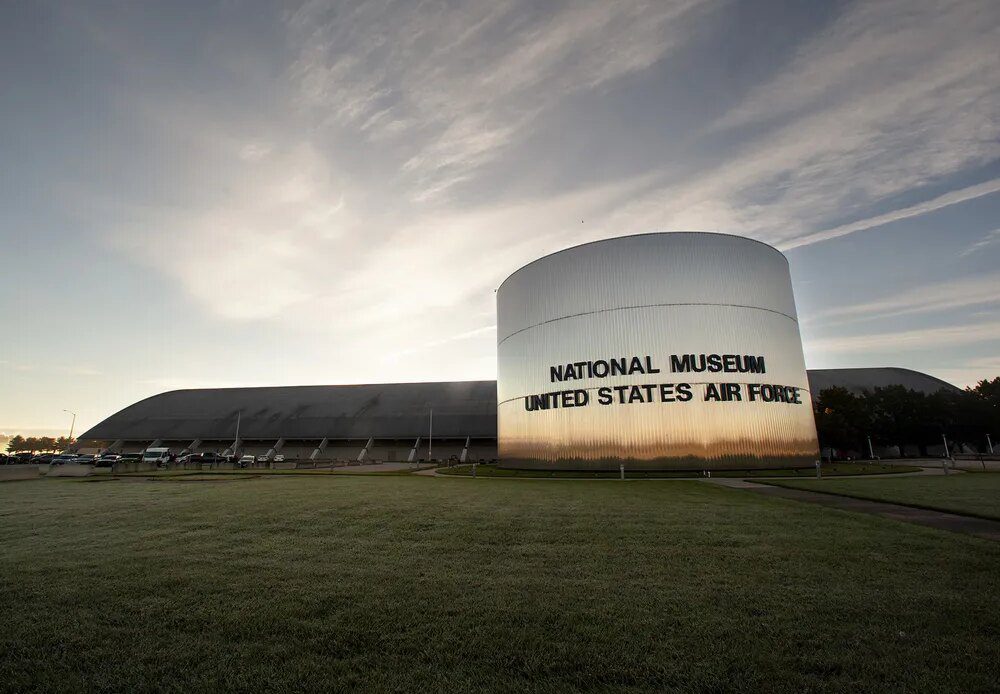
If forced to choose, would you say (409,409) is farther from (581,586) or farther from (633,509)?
(581,586)

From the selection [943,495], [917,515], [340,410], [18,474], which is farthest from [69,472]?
[943,495]

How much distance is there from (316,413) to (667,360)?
6019 cm

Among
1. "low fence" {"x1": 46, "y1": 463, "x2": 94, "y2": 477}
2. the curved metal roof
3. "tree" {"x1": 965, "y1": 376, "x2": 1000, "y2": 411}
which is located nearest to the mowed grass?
"low fence" {"x1": 46, "y1": 463, "x2": 94, "y2": 477}

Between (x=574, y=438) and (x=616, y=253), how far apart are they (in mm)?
15075

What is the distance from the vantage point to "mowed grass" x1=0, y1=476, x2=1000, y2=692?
382 centimetres

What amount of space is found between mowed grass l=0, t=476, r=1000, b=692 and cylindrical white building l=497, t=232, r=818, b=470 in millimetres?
24315

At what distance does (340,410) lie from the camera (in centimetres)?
7700

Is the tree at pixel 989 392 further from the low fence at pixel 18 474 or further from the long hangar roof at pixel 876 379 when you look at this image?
the low fence at pixel 18 474

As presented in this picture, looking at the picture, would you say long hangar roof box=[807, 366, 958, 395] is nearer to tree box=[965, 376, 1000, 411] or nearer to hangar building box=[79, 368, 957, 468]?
hangar building box=[79, 368, 957, 468]

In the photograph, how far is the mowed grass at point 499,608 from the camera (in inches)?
150

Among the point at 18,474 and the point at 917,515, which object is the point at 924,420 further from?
the point at 18,474

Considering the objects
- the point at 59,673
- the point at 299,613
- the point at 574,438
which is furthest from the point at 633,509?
the point at 574,438

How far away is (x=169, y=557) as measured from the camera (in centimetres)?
765

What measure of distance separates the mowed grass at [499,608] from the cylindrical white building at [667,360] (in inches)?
957
